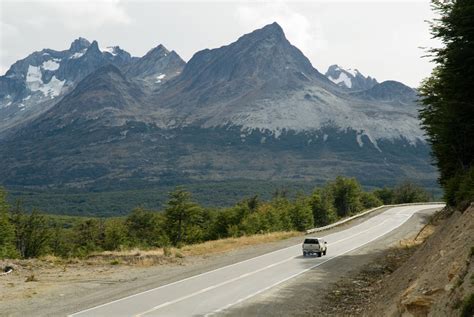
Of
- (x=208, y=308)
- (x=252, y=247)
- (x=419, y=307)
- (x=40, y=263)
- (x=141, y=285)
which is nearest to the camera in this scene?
(x=419, y=307)

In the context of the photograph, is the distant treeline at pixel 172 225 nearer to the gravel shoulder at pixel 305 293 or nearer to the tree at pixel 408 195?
the tree at pixel 408 195

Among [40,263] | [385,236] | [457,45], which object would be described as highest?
[457,45]

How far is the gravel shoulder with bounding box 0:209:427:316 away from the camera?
1745 centimetres

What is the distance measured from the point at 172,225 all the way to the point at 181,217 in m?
2.95

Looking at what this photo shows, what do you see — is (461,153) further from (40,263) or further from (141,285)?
(40,263)

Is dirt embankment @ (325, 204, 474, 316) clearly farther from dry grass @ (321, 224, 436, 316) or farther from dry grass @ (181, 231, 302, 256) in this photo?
dry grass @ (181, 231, 302, 256)

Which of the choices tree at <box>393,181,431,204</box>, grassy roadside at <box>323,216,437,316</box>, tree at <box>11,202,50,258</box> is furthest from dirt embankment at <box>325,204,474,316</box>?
tree at <box>393,181,431,204</box>

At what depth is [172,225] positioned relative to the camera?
88.3 metres

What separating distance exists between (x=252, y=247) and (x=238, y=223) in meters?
56.7

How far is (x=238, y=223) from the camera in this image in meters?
97.2

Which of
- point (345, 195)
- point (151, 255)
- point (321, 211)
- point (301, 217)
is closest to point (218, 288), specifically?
point (151, 255)

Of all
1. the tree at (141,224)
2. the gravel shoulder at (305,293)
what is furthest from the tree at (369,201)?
the gravel shoulder at (305,293)

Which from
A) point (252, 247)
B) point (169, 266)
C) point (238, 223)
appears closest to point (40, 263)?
point (169, 266)

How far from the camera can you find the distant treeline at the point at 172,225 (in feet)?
278
